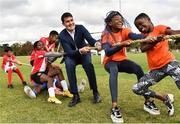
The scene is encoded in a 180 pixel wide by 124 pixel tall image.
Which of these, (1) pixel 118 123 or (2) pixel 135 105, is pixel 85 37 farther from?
(1) pixel 118 123

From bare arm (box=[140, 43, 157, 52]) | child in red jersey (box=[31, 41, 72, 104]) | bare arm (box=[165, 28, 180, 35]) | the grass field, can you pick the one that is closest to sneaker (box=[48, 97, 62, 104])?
the grass field

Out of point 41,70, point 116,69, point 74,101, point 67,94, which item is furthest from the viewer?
point 41,70

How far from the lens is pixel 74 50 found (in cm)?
815

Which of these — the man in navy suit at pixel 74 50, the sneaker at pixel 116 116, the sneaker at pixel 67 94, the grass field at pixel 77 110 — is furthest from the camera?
the sneaker at pixel 67 94

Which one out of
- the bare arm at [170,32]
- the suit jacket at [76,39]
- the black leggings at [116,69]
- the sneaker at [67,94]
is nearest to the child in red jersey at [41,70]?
the sneaker at [67,94]

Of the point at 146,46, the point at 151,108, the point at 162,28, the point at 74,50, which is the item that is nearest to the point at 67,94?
the point at 74,50

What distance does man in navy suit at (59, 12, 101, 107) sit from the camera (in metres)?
8.07

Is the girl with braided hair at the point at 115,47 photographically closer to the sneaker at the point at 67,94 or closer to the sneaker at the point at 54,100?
the sneaker at the point at 54,100

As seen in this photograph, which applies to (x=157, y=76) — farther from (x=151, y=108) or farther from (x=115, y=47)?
(x=115, y=47)

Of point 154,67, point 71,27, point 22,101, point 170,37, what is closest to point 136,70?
point 154,67

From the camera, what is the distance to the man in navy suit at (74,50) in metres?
8.07

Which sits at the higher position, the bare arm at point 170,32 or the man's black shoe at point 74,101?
the bare arm at point 170,32

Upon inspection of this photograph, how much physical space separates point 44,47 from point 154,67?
3.56 m

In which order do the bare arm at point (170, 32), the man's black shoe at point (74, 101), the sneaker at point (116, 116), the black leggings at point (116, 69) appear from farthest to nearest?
the man's black shoe at point (74, 101) < the black leggings at point (116, 69) < the sneaker at point (116, 116) < the bare arm at point (170, 32)
